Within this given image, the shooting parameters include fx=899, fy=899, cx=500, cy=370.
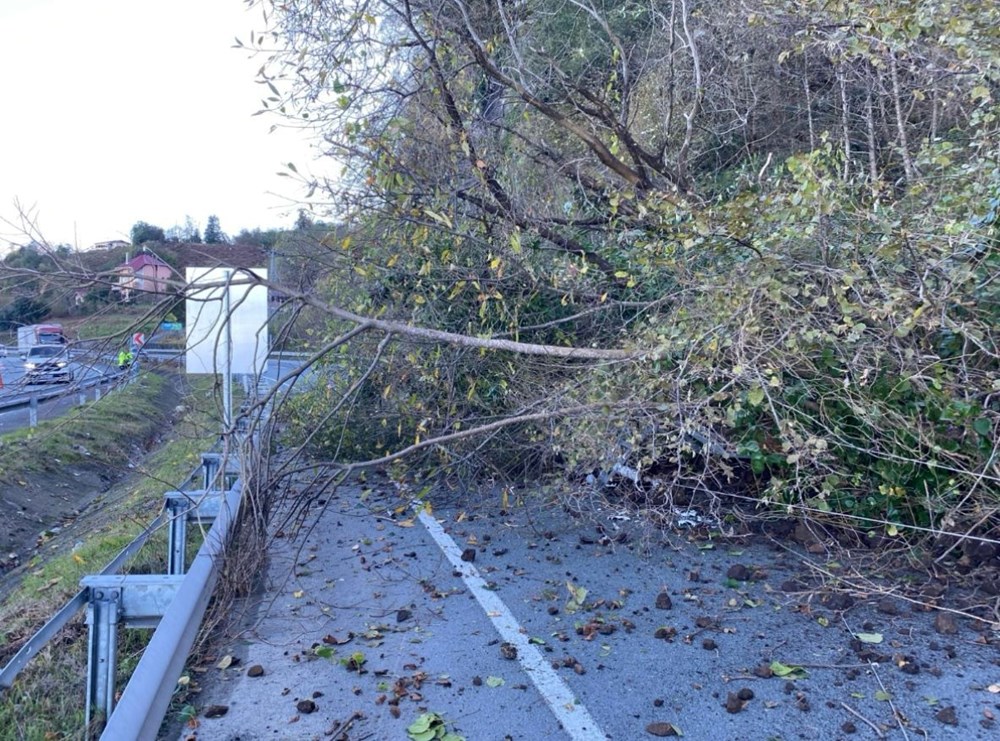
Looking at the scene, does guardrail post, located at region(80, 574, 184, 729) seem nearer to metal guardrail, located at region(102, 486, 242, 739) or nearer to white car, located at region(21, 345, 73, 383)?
metal guardrail, located at region(102, 486, 242, 739)

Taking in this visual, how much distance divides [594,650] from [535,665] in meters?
0.40

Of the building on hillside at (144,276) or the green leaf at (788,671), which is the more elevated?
the building on hillside at (144,276)

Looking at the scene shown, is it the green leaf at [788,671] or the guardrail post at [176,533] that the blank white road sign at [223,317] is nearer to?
the guardrail post at [176,533]

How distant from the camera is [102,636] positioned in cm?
424

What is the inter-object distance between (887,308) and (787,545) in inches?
97.2

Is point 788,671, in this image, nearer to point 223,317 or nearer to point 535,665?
point 535,665

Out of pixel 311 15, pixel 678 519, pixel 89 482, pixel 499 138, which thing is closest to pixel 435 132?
pixel 499 138

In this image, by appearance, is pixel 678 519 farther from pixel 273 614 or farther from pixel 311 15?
pixel 311 15

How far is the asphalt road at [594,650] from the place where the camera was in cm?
421

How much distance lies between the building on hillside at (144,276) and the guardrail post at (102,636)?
2361mm

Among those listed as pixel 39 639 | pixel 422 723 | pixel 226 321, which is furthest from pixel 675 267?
pixel 39 639

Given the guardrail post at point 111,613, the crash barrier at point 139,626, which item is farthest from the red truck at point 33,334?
the guardrail post at point 111,613

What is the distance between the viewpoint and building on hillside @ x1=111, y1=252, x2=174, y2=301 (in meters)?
5.98

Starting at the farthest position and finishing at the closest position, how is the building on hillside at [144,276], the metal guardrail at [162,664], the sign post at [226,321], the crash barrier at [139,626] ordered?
1. the sign post at [226,321]
2. the building on hillside at [144,276]
3. the crash barrier at [139,626]
4. the metal guardrail at [162,664]
